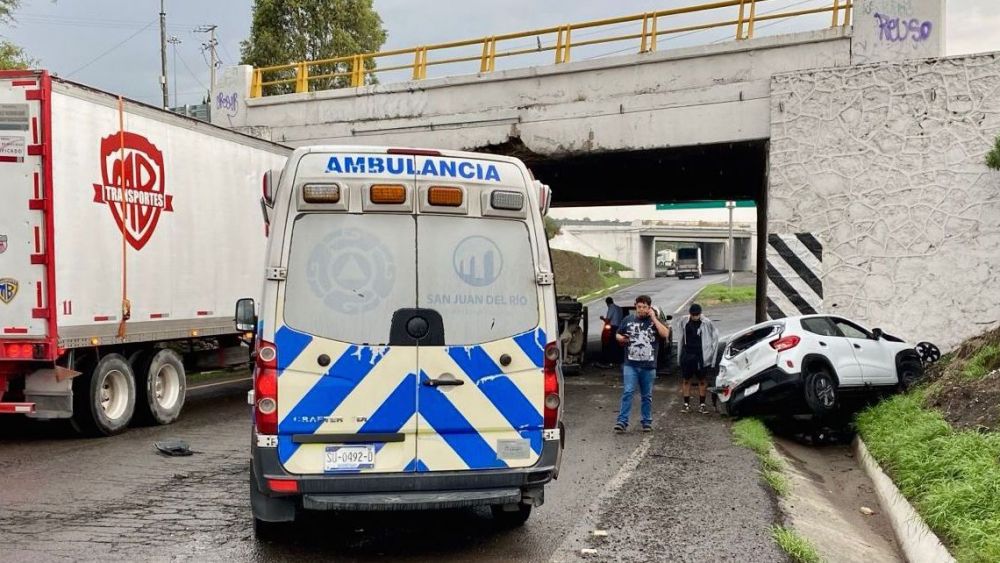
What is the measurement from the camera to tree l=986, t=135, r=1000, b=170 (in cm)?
1259

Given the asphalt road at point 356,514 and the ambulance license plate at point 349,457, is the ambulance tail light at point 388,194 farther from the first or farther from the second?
the asphalt road at point 356,514

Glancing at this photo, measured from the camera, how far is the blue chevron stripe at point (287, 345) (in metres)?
5.10

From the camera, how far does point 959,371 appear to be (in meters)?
11.0

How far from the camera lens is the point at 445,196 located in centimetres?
544

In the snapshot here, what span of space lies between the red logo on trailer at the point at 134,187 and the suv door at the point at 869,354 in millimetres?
8897

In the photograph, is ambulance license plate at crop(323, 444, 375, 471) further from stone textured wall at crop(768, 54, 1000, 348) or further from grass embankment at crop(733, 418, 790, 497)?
stone textured wall at crop(768, 54, 1000, 348)

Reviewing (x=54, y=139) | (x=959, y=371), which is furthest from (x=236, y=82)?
(x=959, y=371)

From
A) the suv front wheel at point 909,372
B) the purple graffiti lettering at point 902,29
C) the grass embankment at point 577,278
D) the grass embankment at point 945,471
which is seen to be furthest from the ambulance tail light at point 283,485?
the grass embankment at point 577,278

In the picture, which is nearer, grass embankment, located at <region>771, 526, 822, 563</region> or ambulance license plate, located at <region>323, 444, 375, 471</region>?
ambulance license plate, located at <region>323, 444, 375, 471</region>

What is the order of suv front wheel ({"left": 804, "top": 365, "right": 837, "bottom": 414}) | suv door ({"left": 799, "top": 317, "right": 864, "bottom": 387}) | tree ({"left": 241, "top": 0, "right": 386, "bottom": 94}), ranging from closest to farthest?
suv front wheel ({"left": 804, "top": 365, "right": 837, "bottom": 414})
suv door ({"left": 799, "top": 317, "right": 864, "bottom": 387})
tree ({"left": 241, "top": 0, "right": 386, "bottom": 94})

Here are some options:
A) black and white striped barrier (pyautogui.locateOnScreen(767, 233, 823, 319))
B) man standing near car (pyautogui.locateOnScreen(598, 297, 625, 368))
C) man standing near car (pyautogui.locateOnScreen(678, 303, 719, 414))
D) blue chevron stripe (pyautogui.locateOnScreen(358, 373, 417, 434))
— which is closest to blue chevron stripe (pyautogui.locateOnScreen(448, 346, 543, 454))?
blue chevron stripe (pyautogui.locateOnScreen(358, 373, 417, 434))

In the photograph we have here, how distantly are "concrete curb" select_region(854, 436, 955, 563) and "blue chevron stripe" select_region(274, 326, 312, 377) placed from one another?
4.27 metres

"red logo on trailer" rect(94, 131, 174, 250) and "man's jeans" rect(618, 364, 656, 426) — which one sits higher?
"red logo on trailer" rect(94, 131, 174, 250)

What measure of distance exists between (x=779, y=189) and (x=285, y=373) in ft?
36.2
